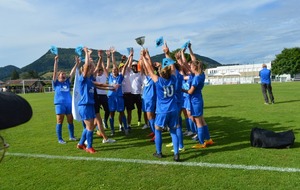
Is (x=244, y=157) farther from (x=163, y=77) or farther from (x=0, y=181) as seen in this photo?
(x=0, y=181)

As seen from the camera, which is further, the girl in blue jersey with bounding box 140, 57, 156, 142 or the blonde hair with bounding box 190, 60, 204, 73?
the girl in blue jersey with bounding box 140, 57, 156, 142

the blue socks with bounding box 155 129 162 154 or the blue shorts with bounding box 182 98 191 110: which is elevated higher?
the blue shorts with bounding box 182 98 191 110

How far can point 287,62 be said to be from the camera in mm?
91812

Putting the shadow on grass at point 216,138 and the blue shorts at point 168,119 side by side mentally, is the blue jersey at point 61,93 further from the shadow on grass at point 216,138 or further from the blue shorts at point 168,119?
the blue shorts at point 168,119

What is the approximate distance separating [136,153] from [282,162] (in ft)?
9.98

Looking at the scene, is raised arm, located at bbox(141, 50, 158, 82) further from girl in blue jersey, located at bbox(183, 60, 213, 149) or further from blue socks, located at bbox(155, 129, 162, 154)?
blue socks, located at bbox(155, 129, 162, 154)

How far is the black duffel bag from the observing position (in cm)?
680

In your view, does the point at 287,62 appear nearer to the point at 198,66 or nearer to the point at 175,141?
the point at 198,66

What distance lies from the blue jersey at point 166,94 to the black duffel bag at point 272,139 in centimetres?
221

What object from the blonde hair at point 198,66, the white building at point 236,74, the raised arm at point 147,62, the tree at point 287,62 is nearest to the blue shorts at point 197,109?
the blonde hair at point 198,66

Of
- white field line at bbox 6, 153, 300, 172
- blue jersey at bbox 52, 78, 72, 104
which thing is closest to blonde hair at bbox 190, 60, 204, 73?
white field line at bbox 6, 153, 300, 172

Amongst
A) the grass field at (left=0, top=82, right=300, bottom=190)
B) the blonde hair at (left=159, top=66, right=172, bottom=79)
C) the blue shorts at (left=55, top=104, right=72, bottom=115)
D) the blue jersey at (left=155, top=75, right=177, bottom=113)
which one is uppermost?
the blonde hair at (left=159, top=66, right=172, bottom=79)

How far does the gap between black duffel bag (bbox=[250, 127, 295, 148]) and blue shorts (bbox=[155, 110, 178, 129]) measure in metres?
2.07

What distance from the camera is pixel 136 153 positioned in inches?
275
